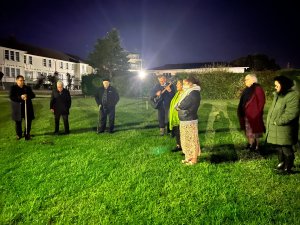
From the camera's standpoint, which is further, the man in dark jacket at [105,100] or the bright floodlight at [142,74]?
the bright floodlight at [142,74]

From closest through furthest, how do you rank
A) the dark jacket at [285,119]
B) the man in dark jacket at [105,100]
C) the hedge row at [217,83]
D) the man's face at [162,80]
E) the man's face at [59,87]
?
1. the dark jacket at [285,119]
2. the man's face at [162,80]
3. the man's face at [59,87]
4. the man in dark jacket at [105,100]
5. the hedge row at [217,83]

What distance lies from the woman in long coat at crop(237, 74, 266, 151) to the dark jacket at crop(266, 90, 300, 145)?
1.32 metres

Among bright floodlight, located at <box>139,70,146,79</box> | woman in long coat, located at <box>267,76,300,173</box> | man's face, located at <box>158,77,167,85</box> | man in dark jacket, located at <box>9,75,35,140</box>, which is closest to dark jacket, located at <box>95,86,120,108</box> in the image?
man's face, located at <box>158,77,167,85</box>

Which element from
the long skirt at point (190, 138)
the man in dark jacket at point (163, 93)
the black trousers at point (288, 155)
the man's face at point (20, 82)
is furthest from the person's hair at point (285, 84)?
the man's face at point (20, 82)

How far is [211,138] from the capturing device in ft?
34.3

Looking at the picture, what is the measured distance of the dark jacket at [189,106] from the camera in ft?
22.6

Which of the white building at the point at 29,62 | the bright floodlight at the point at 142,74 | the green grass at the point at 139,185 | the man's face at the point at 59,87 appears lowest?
the green grass at the point at 139,185

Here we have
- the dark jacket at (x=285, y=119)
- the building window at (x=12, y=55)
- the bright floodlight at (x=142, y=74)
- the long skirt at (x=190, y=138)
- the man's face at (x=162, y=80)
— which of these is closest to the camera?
the dark jacket at (x=285, y=119)

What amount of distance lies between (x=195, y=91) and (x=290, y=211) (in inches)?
127

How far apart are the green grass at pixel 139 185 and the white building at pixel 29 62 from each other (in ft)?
127

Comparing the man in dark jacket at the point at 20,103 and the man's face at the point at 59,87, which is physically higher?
the man's face at the point at 59,87

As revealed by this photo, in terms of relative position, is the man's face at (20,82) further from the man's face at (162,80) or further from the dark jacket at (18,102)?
the man's face at (162,80)

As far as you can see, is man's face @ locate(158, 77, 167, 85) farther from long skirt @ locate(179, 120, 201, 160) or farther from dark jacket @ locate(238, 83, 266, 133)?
long skirt @ locate(179, 120, 201, 160)

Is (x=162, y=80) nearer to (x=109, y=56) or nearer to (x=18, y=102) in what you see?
(x=18, y=102)
